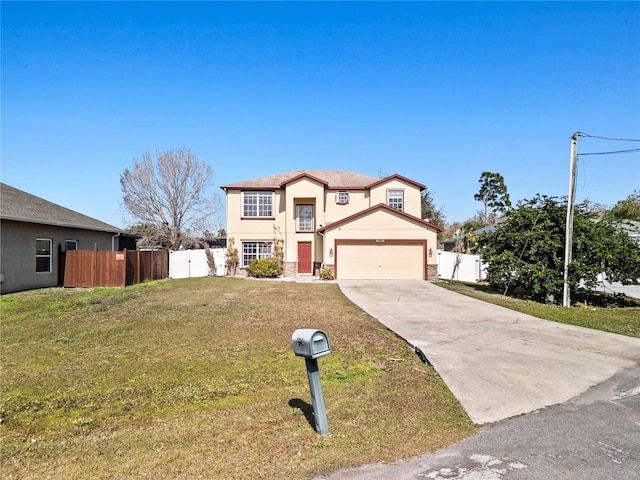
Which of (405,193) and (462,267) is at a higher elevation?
(405,193)

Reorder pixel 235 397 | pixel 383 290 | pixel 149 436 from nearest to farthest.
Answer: pixel 149 436 < pixel 235 397 < pixel 383 290

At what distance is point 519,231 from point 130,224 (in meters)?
31.2

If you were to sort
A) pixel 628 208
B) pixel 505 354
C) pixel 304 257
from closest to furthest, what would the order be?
1. pixel 505 354
2. pixel 304 257
3. pixel 628 208

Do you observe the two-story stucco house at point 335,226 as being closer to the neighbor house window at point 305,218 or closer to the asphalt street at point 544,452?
the neighbor house window at point 305,218

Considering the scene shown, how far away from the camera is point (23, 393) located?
16.5ft

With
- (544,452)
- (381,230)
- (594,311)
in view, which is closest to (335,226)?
(381,230)

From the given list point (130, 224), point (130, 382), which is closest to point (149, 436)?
point (130, 382)

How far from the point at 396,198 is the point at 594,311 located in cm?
1420

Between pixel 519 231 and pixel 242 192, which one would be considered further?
pixel 242 192

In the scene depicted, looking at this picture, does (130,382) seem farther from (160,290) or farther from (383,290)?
(383,290)

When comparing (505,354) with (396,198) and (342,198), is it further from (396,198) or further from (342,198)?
(342,198)

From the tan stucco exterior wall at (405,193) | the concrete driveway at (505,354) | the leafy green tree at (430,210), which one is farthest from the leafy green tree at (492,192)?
the concrete driveway at (505,354)

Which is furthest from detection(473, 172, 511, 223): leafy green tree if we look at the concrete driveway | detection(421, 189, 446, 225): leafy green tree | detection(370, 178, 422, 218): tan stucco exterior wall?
the concrete driveway

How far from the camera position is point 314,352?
3639 millimetres
